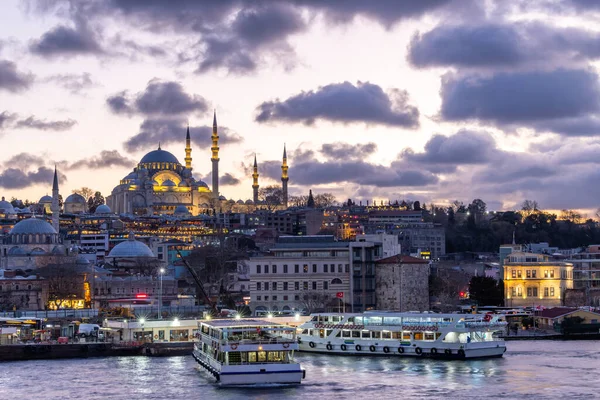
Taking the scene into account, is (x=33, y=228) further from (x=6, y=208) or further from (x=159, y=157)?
(x=159, y=157)

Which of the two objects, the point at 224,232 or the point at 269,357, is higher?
the point at 224,232

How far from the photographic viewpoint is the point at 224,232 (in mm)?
141500

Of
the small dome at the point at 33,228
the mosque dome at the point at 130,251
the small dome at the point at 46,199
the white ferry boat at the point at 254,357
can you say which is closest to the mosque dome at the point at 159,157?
the small dome at the point at 46,199

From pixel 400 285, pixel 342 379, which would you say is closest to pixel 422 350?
pixel 342 379

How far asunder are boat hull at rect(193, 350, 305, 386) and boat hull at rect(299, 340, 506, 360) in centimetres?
998

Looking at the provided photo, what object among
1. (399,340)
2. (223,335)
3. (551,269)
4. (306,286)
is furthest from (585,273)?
(223,335)

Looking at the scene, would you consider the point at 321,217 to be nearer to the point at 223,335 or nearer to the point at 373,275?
Answer: the point at 373,275

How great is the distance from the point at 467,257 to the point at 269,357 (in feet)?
269

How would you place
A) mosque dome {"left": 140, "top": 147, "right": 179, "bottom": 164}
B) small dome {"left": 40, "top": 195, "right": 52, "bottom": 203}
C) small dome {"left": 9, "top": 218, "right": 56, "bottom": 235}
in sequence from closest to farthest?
small dome {"left": 9, "top": 218, "right": 56, "bottom": 235}, small dome {"left": 40, "top": 195, "right": 52, "bottom": 203}, mosque dome {"left": 140, "top": 147, "right": 179, "bottom": 164}

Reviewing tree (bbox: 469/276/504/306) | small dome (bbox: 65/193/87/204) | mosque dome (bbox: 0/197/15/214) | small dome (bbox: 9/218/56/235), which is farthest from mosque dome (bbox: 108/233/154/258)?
small dome (bbox: 65/193/87/204)

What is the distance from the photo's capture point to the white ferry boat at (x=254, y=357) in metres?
37.9

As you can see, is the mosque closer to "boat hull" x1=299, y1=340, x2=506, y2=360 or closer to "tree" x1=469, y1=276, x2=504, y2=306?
"tree" x1=469, y1=276, x2=504, y2=306

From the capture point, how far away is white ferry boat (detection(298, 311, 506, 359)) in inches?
1836

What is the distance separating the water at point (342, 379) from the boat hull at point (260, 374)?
0.42 m
